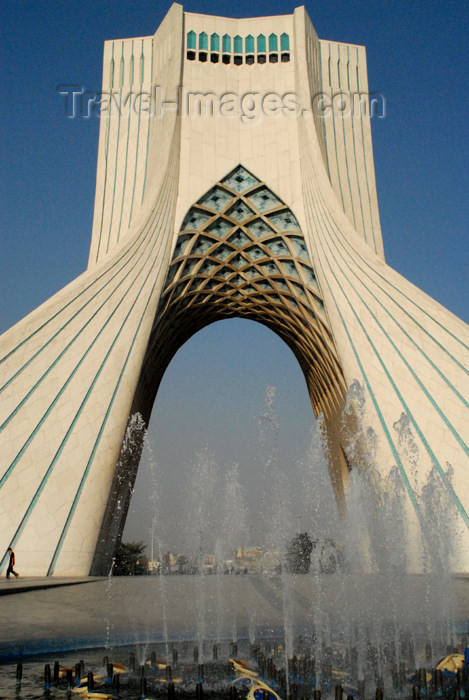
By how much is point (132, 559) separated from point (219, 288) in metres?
18.3

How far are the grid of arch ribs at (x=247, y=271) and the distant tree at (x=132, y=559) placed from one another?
14.7 metres

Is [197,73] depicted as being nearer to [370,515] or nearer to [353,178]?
[353,178]

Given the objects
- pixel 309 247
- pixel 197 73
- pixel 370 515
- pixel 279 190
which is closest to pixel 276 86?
pixel 197 73

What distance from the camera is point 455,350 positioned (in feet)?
36.0

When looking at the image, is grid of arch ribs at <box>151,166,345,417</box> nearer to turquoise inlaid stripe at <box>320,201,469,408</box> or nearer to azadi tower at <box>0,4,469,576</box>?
azadi tower at <box>0,4,469,576</box>

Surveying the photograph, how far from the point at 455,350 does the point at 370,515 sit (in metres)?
3.86

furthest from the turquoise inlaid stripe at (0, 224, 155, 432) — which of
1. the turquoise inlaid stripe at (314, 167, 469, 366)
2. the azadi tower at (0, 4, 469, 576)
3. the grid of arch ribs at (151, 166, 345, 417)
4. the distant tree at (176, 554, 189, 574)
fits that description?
the turquoise inlaid stripe at (314, 167, 469, 366)

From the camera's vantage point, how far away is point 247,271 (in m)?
16.9

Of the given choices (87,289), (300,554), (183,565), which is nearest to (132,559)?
(300,554)

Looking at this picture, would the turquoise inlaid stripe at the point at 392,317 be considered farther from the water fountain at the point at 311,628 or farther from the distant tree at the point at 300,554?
the distant tree at the point at 300,554

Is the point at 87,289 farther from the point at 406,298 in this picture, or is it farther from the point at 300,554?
the point at 300,554

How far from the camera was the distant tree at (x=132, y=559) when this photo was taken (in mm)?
27812

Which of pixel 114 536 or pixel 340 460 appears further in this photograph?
pixel 340 460

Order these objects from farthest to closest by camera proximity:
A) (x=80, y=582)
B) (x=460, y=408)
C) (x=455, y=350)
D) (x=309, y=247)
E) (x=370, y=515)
Result: (x=309, y=247) < (x=455, y=350) < (x=460, y=408) < (x=370, y=515) < (x=80, y=582)
